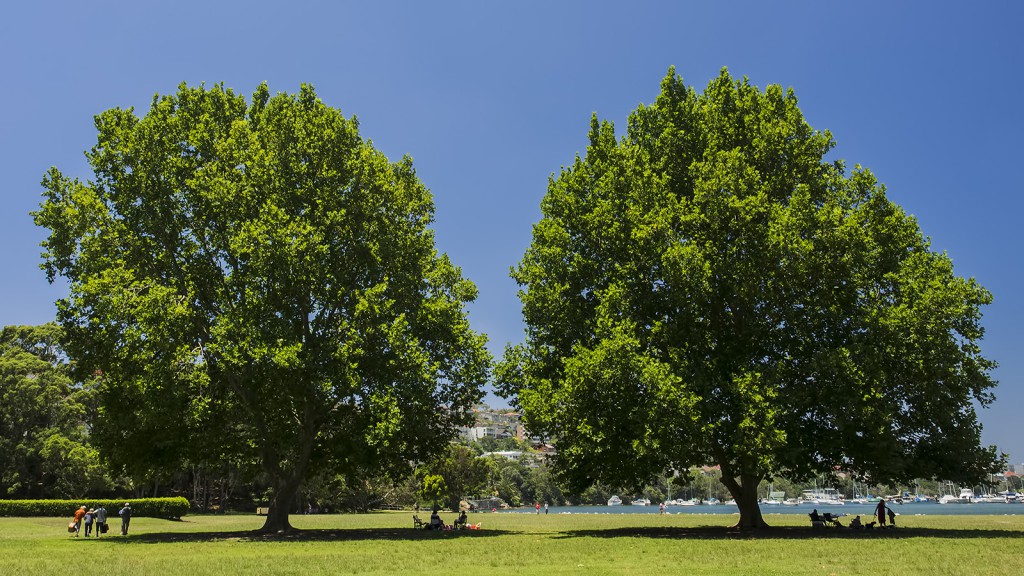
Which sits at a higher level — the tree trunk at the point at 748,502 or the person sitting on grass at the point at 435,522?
the tree trunk at the point at 748,502

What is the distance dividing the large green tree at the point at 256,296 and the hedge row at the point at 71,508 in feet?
65.5

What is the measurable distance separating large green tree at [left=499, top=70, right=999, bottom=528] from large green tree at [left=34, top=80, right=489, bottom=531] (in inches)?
219

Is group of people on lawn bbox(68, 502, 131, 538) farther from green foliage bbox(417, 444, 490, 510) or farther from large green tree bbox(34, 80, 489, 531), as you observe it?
green foliage bbox(417, 444, 490, 510)

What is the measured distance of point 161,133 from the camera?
105ft

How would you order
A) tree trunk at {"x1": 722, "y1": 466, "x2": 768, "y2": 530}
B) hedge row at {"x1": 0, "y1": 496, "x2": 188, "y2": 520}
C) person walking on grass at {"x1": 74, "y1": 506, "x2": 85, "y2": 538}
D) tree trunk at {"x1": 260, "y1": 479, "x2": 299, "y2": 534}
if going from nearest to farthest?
tree trunk at {"x1": 722, "y1": 466, "x2": 768, "y2": 530} < tree trunk at {"x1": 260, "y1": 479, "x2": 299, "y2": 534} < person walking on grass at {"x1": 74, "y1": 506, "x2": 85, "y2": 538} < hedge row at {"x1": 0, "y1": 496, "x2": 188, "y2": 520}

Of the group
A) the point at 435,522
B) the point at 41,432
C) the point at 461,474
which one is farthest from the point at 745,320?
the point at 461,474

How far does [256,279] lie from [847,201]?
24001mm

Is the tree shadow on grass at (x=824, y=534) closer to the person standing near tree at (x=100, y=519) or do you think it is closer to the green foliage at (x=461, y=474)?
the person standing near tree at (x=100, y=519)

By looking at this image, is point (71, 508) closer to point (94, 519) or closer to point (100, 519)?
point (94, 519)

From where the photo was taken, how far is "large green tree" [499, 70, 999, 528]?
1056 inches

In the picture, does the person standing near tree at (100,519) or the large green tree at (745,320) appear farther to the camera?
the person standing near tree at (100,519)

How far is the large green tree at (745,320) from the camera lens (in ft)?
88.0

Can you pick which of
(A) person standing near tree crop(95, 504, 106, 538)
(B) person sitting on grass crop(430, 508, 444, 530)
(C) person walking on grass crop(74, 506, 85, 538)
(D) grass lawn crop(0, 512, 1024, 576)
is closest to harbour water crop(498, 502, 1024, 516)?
(B) person sitting on grass crop(430, 508, 444, 530)

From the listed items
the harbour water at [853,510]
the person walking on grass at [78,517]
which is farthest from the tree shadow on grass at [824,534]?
the harbour water at [853,510]
